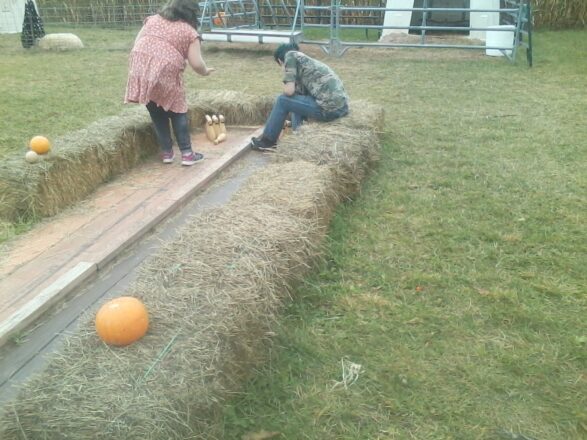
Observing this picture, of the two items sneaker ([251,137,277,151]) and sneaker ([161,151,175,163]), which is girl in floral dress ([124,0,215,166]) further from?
sneaker ([251,137,277,151])

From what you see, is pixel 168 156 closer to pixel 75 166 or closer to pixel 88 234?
pixel 75 166

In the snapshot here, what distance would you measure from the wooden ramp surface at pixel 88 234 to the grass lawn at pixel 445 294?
1251 millimetres

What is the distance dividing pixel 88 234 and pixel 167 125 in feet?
5.42

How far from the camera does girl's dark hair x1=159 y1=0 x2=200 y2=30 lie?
4688 mm

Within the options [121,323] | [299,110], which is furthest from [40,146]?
[121,323]

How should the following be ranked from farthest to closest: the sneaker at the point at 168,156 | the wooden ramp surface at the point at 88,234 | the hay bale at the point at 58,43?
the hay bale at the point at 58,43, the sneaker at the point at 168,156, the wooden ramp surface at the point at 88,234

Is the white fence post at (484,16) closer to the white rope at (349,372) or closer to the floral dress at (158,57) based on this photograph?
the floral dress at (158,57)

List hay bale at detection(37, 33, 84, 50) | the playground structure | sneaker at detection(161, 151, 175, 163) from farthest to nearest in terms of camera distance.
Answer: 1. hay bale at detection(37, 33, 84, 50)
2. the playground structure
3. sneaker at detection(161, 151, 175, 163)

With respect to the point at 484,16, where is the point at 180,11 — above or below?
below

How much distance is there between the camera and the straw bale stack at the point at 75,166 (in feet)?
13.2

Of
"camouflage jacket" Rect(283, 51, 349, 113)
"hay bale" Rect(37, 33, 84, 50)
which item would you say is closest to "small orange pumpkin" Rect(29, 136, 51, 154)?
"camouflage jacket" Rect(283, 51, 349, 113)

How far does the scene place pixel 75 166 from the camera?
441 centimetres

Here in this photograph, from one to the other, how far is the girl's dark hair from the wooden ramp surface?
1278mm

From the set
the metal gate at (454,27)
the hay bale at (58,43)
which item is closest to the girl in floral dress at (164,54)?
the metal gate at (454,27)
